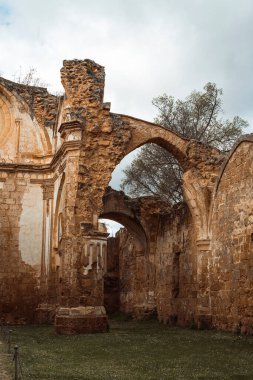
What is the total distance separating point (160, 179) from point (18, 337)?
38.0 ft

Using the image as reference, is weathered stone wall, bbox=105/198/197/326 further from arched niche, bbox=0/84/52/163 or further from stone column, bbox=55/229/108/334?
arched niche, bbox=0/84/52/163

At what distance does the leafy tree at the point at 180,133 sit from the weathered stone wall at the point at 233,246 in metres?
7.77

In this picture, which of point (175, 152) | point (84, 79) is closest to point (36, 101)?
point (84, 79)

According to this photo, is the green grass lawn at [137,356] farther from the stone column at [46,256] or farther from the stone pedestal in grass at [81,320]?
the stone column at [46,256]

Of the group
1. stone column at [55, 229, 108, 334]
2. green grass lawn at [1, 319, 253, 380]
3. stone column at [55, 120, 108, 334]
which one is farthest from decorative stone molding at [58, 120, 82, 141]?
green grass lawn at [1, 319, 253, 380]

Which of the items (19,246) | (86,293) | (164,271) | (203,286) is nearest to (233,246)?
(203,286)

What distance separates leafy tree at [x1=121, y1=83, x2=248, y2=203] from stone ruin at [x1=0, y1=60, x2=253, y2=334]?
3.24 m

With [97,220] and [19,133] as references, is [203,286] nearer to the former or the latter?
[97,220]

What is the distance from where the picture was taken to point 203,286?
1275 centimetres

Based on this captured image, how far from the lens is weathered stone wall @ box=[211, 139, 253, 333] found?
10648mm

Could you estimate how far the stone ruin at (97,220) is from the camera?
11.5m

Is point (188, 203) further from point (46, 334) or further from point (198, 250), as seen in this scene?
point (46, 334)

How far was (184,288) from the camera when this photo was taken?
1423cm

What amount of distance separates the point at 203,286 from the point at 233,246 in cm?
179
